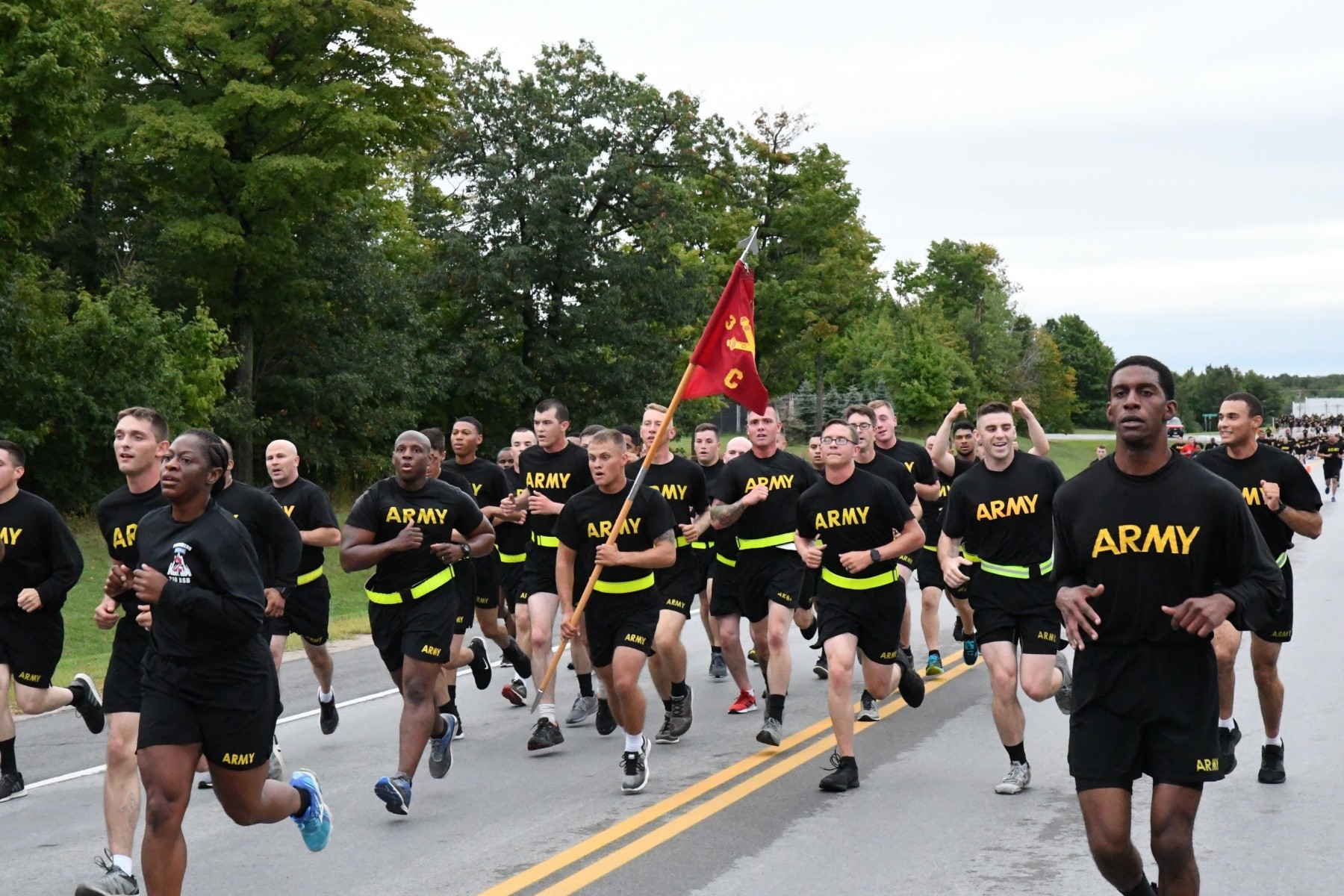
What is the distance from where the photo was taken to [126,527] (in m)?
7.52

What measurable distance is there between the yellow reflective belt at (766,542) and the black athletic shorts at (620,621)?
6.29ft

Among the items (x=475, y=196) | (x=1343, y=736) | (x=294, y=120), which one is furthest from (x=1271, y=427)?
(x=1343, y=736)

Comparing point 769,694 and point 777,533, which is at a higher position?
point 777,533

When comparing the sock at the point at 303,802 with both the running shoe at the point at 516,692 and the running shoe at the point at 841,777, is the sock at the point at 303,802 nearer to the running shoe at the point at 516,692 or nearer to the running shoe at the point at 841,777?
the running shoe at the point at 841,777

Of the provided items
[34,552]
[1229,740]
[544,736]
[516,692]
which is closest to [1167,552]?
[1229,740]

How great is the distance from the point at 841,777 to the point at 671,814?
1.12m

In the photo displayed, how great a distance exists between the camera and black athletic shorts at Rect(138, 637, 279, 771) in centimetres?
595

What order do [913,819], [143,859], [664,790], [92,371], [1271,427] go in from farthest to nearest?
[1271,427] → [92,371] → [664,790] → [913,819] → [143,859]

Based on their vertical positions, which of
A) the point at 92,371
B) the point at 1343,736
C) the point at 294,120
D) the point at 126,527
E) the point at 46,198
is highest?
the point at 294,120

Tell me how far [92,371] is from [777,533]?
1927 centimetres

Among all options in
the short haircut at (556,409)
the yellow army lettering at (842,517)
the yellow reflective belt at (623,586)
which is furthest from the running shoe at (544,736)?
the short haircut at (556,409)

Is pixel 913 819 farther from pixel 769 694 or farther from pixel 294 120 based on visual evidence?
pixel 294 120

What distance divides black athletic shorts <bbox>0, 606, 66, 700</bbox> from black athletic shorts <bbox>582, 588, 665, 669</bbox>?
10.2 feet

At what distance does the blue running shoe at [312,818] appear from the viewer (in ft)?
22.1
